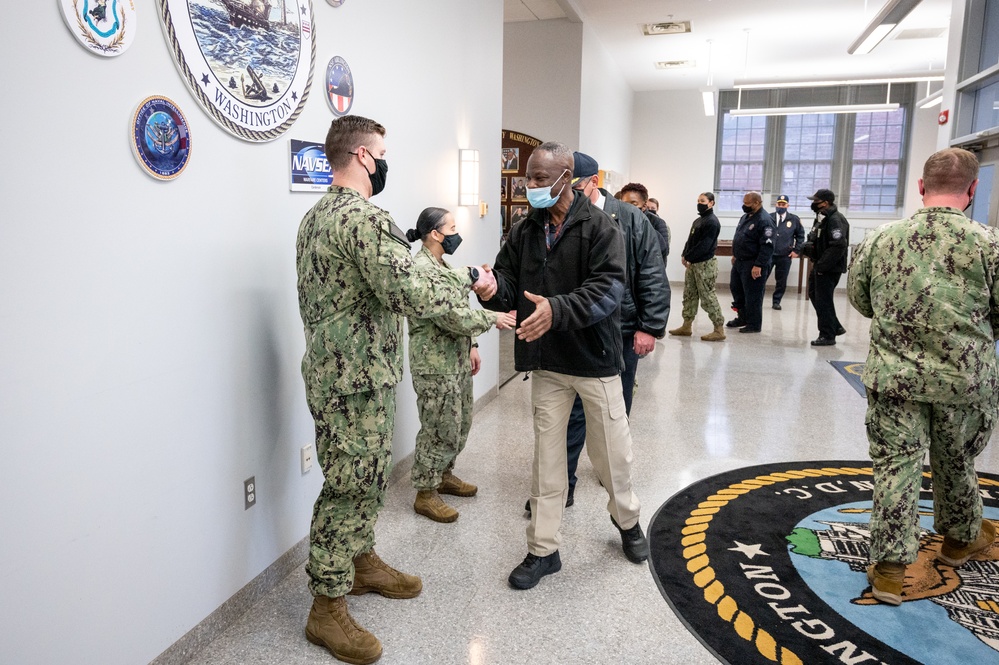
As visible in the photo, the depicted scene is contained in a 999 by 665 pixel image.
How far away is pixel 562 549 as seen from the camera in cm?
287

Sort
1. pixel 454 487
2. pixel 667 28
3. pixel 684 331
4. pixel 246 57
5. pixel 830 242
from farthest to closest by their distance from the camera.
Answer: pixel 667 28, pixel 684 331, pixel 830 242, pixel 454 487, pixel 246 57

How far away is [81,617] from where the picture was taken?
1729 millimetres

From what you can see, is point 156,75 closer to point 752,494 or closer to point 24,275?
point 24,275

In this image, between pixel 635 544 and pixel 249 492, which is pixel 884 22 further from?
pixel 249 492

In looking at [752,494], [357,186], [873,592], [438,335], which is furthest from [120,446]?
[752,494]

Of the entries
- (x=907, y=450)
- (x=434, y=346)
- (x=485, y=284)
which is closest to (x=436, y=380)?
(x=434, y=346)

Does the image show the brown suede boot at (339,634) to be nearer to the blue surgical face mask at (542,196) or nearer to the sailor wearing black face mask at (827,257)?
the blue surgical face mask at (542,196)

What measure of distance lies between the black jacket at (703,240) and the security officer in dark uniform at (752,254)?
71 centimetres

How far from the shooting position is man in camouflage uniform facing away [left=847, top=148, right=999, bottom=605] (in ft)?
7.38

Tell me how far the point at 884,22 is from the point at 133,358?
7146mm

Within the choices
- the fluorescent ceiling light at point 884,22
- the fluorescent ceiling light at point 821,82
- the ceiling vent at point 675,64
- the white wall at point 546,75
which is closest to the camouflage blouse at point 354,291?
the fluorescent ceiling light at point 884,22

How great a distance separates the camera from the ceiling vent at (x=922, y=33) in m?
Result: 8.61

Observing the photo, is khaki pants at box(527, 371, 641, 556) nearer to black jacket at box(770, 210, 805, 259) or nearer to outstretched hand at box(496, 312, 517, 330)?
outstretched hand at box(496, 312, 517, 330)

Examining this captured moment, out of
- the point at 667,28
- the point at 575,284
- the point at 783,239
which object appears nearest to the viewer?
the point at 575,284
